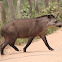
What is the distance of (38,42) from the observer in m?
11.0

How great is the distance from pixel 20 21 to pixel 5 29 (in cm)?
59

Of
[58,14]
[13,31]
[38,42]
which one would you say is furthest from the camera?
[58,14]

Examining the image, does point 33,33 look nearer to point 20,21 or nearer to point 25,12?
point 20,21

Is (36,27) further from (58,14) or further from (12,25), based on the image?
(58,14)

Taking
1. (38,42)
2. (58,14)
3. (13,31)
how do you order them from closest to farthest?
(13,31), (38,42), (58,14)

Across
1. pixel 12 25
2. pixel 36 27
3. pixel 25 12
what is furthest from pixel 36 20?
pixel 25 12

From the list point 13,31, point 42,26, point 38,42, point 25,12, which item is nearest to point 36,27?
point 42,26

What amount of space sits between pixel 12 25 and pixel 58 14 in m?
7.52

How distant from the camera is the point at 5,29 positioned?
7883 millimetres

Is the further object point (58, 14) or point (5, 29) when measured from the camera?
point (58, 14)

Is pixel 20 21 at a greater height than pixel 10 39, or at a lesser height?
greater

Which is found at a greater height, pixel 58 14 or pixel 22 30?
pixel 22 30

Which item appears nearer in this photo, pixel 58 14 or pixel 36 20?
pixel 36 20

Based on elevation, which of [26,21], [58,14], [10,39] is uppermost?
[26,21]
